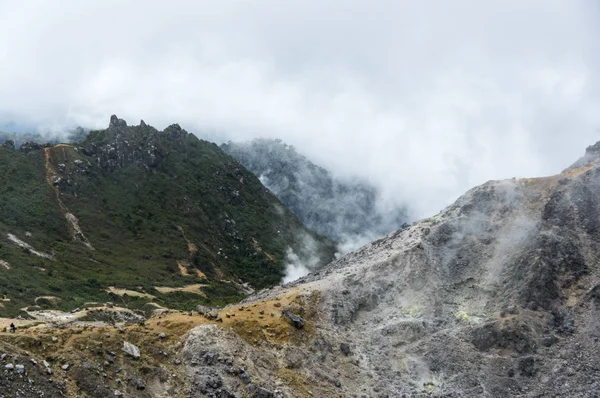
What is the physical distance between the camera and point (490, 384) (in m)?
38.8

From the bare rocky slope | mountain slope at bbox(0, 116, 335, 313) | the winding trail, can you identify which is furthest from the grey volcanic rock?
the winding trail

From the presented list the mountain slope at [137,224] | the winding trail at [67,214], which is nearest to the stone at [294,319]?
the mountain slope at [137,224]

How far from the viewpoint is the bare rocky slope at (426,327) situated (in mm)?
35781

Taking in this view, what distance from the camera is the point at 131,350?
35.3 metres

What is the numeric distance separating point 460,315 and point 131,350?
2639cm

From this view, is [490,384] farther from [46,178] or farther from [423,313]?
[46,178]

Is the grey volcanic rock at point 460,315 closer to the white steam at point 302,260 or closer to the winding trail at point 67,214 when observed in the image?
the winding trail at point 67,214

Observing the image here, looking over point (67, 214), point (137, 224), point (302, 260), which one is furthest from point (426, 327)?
point (302, 260)

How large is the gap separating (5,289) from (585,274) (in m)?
62.4

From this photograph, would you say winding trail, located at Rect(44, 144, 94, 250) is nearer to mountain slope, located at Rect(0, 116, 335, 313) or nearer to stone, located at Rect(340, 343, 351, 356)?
mountain slope, located at Rect(0, 116, 335, 313)

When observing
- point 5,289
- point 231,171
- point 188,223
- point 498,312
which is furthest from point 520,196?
point 231,171

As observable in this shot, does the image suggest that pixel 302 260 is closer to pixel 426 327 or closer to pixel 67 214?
pixel 67 214

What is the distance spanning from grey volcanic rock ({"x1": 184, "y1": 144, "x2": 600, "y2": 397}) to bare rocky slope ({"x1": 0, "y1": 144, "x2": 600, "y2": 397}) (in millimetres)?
104

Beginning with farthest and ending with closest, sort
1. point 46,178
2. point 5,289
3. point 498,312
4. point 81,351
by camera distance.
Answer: point 46,178 → point 5,289 → point 498,312 → point 81,351
